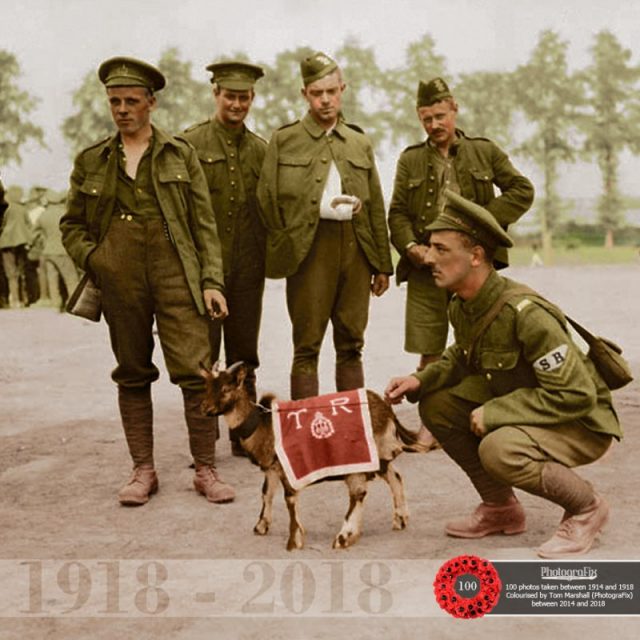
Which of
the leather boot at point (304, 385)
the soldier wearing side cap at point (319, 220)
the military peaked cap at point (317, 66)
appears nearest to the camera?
the military peaked cap at point (317, 66)

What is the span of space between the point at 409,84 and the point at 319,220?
29586 millimetres

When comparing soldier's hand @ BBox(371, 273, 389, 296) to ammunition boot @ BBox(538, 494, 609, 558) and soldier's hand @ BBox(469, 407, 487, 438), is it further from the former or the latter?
ammunition boot @ BBox(538, 494, 609, 558)

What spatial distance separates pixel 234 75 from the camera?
235 inches

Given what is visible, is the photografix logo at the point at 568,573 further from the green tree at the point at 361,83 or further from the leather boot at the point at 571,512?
the green tree at the point at 361,83

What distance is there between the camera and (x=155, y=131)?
5418 millimetres

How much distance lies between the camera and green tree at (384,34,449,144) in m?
33.8

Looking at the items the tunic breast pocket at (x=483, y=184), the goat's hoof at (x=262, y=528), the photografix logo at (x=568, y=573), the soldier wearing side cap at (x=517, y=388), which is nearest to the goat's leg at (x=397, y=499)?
the soldier wearing side cap at (x=517, y=388)

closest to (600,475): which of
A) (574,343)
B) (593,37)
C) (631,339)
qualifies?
(574,343)

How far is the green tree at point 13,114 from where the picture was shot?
27.6 metres

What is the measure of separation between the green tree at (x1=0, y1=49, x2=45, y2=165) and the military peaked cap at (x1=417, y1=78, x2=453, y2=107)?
2369 cm

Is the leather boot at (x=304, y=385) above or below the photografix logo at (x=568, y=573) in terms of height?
above

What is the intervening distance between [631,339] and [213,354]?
629cm

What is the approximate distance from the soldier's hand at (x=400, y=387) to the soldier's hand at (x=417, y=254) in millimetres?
1779

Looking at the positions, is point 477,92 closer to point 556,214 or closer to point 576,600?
point 556,214
